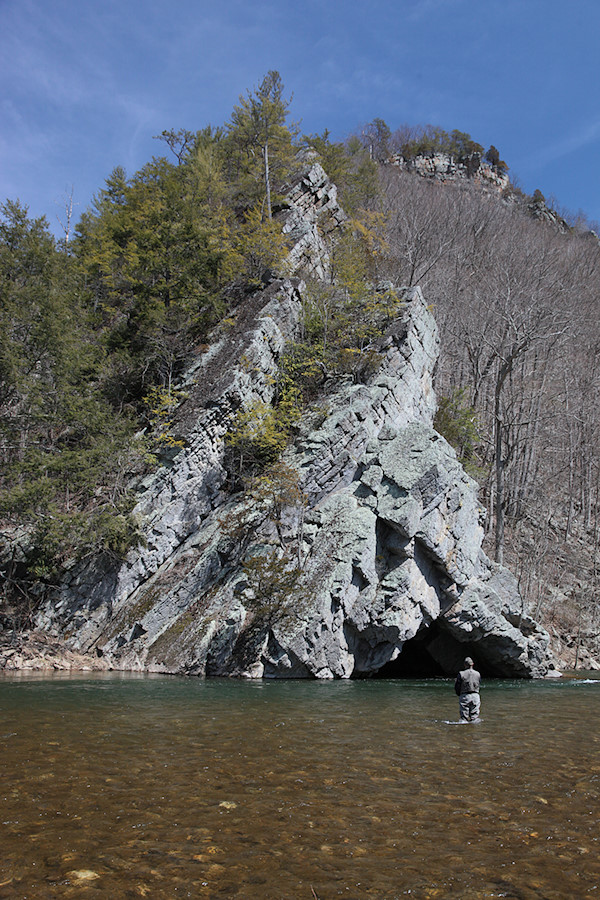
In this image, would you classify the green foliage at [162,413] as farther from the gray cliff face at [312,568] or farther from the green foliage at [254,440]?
the green foliage at [254,440]

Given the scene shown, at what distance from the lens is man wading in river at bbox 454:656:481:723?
10.3 metres

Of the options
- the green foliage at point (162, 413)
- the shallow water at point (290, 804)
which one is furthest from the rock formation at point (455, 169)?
the shallow water at point (290, 804)

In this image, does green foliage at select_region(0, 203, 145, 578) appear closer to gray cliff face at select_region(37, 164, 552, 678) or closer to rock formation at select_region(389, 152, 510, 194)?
gray cliff face at select_region(37, 164, 552, 678)

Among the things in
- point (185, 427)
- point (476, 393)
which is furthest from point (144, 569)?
point (476, 393)

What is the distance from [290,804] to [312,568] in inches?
473

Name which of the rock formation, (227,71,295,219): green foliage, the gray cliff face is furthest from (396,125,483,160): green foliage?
the gray cliff face

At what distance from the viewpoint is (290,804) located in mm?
5570

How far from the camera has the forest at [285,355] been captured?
64.1ft

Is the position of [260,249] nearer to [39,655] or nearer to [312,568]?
[312,568]

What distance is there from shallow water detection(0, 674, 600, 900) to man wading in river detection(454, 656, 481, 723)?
0.40 meters

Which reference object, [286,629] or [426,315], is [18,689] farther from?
[426,315]

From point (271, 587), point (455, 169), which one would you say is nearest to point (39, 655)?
point (271, 587)

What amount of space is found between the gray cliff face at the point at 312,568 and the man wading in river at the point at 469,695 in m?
6.33

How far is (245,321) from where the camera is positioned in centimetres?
2495
